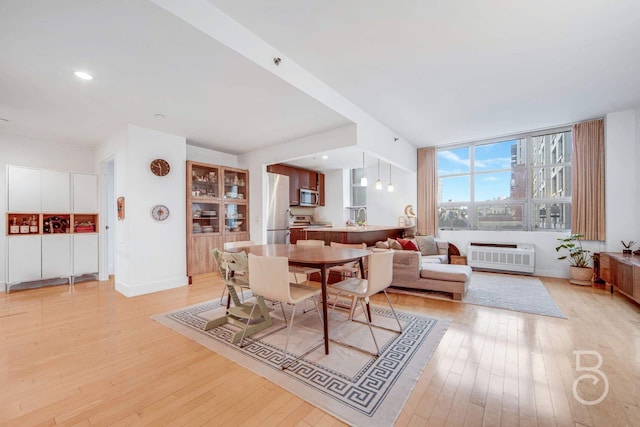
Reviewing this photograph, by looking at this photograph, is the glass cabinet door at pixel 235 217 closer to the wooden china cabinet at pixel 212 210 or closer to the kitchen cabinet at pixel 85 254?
the wooden china cabinet at pixel 212 210

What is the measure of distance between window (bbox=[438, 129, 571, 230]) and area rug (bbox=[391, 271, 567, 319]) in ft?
4.40

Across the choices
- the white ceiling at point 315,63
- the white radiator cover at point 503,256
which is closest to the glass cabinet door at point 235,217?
the white ceiling at point 315,63

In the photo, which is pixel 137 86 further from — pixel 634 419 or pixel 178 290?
pixel 634 419

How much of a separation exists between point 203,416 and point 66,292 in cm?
428

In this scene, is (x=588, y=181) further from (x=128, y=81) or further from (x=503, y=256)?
(x=128, y=81)

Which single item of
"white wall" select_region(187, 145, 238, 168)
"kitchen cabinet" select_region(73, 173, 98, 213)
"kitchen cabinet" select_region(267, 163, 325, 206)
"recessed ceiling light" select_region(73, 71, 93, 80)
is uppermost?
"recessed ceiling light" select_region(73, 71, 93, 80)

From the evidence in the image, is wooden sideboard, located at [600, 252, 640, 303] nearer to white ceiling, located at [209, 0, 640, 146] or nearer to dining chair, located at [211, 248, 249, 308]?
white ceiling, located at [209, 0, 640, 146]

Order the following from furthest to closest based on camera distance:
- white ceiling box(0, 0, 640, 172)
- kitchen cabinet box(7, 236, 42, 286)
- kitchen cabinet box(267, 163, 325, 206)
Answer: kitchen cabinet box(267, 163, 325, 206) → kitchen cabinet box(7, 236, 42, 286) → white ceiling box(0, 0, 640, 172)

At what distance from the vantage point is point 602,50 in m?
2.67

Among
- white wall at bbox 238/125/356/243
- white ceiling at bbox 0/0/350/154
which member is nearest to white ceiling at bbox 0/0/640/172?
white ceiling at bbox 0/0/350/154

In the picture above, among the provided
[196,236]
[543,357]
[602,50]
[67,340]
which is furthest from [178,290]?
[602,50]

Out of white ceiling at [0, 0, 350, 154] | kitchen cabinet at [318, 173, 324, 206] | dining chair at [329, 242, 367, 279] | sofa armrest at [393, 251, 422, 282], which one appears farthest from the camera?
kitchen cabinet at [318, 173, 324, 206]

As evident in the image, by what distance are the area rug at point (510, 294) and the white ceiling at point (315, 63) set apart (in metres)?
2.84

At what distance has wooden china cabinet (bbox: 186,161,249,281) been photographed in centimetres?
480
